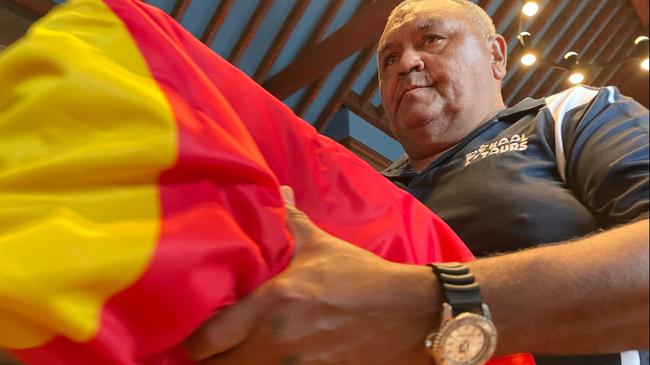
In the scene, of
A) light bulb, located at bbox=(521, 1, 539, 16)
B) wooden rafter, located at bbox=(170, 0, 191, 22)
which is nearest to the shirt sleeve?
light bulb, located at bbox=(521, 1, 539, 16)

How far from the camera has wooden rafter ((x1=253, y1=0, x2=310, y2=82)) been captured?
5114 mm

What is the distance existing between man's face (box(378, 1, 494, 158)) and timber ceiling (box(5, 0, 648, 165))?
286 centimetres

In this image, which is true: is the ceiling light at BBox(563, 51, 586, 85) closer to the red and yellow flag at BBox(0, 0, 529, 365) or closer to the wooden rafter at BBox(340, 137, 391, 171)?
the wooden rafter at BBox(340, 137, 391, 171)

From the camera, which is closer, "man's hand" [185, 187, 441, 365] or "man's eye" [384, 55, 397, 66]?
"man's hand" [185, 187, 441, 365]

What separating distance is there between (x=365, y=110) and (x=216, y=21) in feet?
5.61

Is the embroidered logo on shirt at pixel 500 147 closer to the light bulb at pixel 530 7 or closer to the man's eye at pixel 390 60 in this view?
the man's eye at pixel 390 60

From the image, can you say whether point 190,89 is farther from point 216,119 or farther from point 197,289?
point 197,289

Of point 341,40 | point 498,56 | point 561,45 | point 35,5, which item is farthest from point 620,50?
point 498,56

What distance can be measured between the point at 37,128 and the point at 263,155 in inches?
10.0

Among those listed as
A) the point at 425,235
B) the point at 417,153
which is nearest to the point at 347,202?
the point at 425,235

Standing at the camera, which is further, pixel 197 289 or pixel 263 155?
pixel 263 155

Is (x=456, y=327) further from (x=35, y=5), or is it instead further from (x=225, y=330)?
(x=35, y=5)

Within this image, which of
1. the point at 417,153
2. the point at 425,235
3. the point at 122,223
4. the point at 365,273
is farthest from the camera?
→ the point at 417,153

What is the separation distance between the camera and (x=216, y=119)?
795 mm
